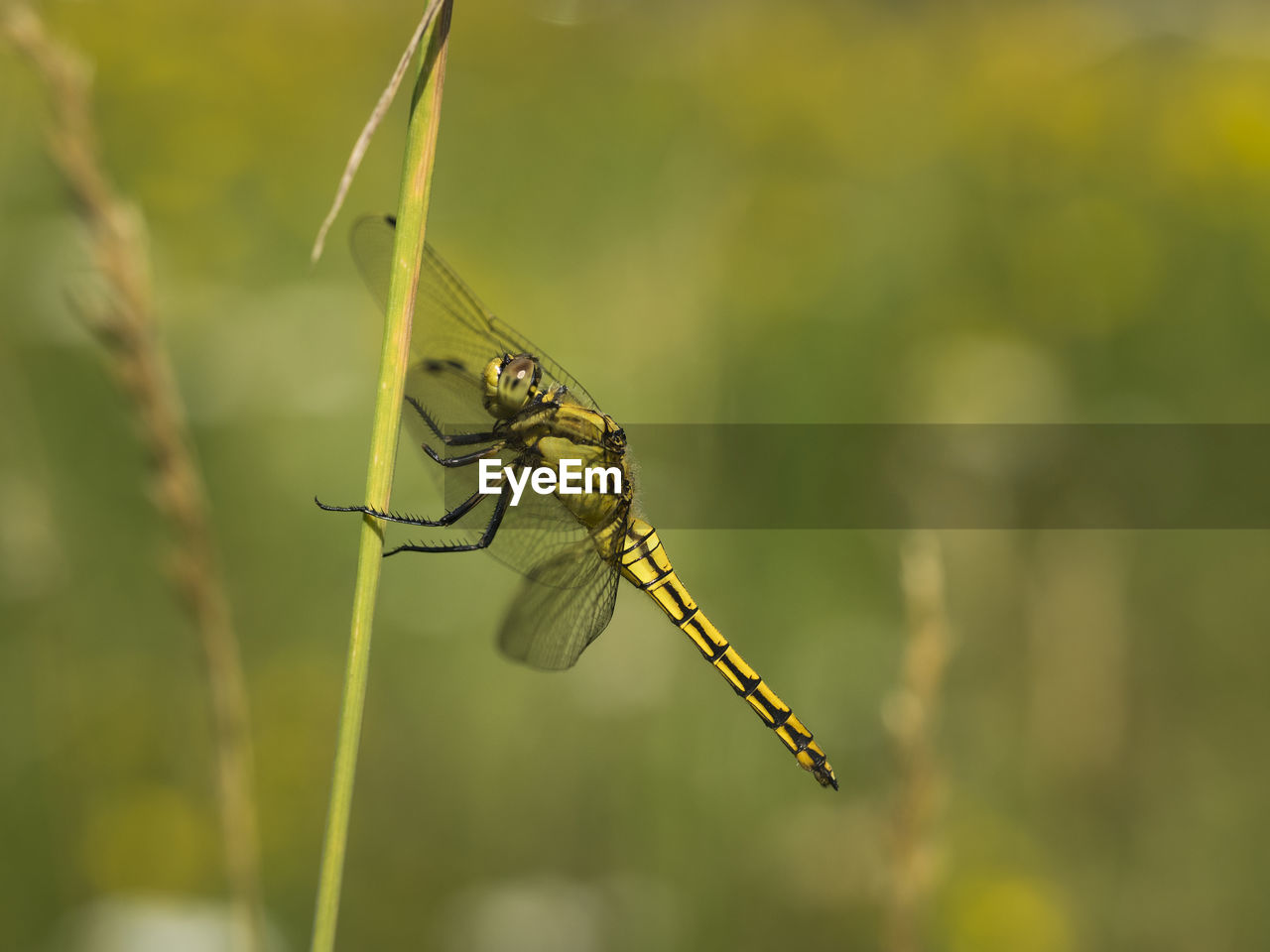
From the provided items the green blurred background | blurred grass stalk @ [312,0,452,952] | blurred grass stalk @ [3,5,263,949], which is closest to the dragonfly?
blurred grass stalk @ [3,5,263,949]

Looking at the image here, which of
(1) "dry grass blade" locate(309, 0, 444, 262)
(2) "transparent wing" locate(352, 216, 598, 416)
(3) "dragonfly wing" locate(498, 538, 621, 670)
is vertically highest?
(2) "transparent wing" locate(352, 216, 598, 416)

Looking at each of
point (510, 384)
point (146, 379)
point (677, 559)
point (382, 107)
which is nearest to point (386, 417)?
point (382, 107)

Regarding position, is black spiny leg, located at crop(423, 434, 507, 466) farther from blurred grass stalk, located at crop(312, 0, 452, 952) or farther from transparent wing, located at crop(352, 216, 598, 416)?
blurred grass stalk, located at crop(312, 0, 452, 952)

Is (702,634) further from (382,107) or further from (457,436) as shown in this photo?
(382,107)

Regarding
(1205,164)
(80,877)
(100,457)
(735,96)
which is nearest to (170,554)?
(80,877)

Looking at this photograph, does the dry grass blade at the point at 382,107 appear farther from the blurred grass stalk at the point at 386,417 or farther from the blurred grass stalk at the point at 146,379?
the blurred grass stalk at the point at 146,379

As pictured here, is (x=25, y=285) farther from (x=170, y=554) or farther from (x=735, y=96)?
(x=735, y=96)
